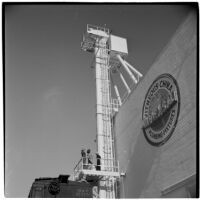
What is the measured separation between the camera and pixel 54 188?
14438mm

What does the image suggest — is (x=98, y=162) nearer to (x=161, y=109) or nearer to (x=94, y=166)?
(x=94, y=166)

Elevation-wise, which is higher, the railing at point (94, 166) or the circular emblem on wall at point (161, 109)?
the circular emblem on wall at point (161, 109)

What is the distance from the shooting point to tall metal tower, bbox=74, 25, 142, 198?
17.2 m

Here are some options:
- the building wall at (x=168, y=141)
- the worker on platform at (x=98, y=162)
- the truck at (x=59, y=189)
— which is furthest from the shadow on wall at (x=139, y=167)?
the truck at (x=59, y=189)

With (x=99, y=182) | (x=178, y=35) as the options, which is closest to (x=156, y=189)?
(x=99, y=182)

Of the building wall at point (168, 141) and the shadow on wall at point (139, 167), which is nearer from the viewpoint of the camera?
the building wall at point (168, 141)

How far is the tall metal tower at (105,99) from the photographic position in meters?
17.2

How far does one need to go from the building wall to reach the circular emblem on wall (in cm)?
32

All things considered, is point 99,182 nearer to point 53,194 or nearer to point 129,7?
point 53,194

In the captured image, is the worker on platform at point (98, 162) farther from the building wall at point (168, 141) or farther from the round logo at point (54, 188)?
the round logo at point (54, 188)

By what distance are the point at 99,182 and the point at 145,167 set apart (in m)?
2.57

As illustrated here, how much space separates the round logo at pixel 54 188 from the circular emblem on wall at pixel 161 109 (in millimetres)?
5152

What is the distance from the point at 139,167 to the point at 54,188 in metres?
5.25

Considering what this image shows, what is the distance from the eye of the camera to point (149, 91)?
17250 millimetres
